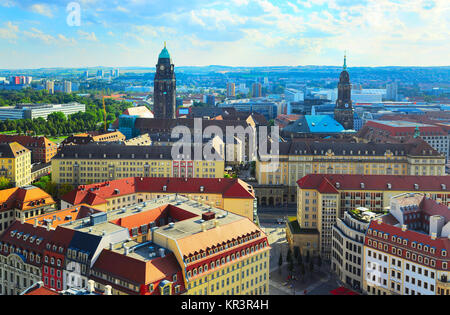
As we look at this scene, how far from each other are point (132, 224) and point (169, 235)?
7.59 meters

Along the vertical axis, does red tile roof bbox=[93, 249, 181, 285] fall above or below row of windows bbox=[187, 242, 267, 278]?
above

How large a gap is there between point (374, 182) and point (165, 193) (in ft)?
99.3

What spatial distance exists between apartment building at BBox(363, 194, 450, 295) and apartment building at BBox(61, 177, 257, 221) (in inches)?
811

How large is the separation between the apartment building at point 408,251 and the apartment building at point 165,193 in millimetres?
20592

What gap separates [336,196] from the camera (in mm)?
66875

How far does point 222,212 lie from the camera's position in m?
56.2

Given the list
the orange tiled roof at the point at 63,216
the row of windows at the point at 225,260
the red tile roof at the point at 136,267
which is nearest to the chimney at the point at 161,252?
the red tile roof at the point at 136,267

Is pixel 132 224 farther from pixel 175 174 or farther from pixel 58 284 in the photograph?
pixel 175 174

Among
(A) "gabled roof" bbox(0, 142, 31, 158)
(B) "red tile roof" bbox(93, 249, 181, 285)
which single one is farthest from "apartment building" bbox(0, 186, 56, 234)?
(B) "red tile roof" bbox(93, 249, 181, 285)

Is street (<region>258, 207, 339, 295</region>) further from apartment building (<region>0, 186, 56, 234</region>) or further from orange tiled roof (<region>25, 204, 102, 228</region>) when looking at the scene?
apartment building (<region>0, 186, 56, 234</region>)

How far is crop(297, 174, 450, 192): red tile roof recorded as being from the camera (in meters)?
69.8

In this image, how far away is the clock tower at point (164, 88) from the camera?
506 ft

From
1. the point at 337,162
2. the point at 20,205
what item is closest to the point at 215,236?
the point at 20,205
